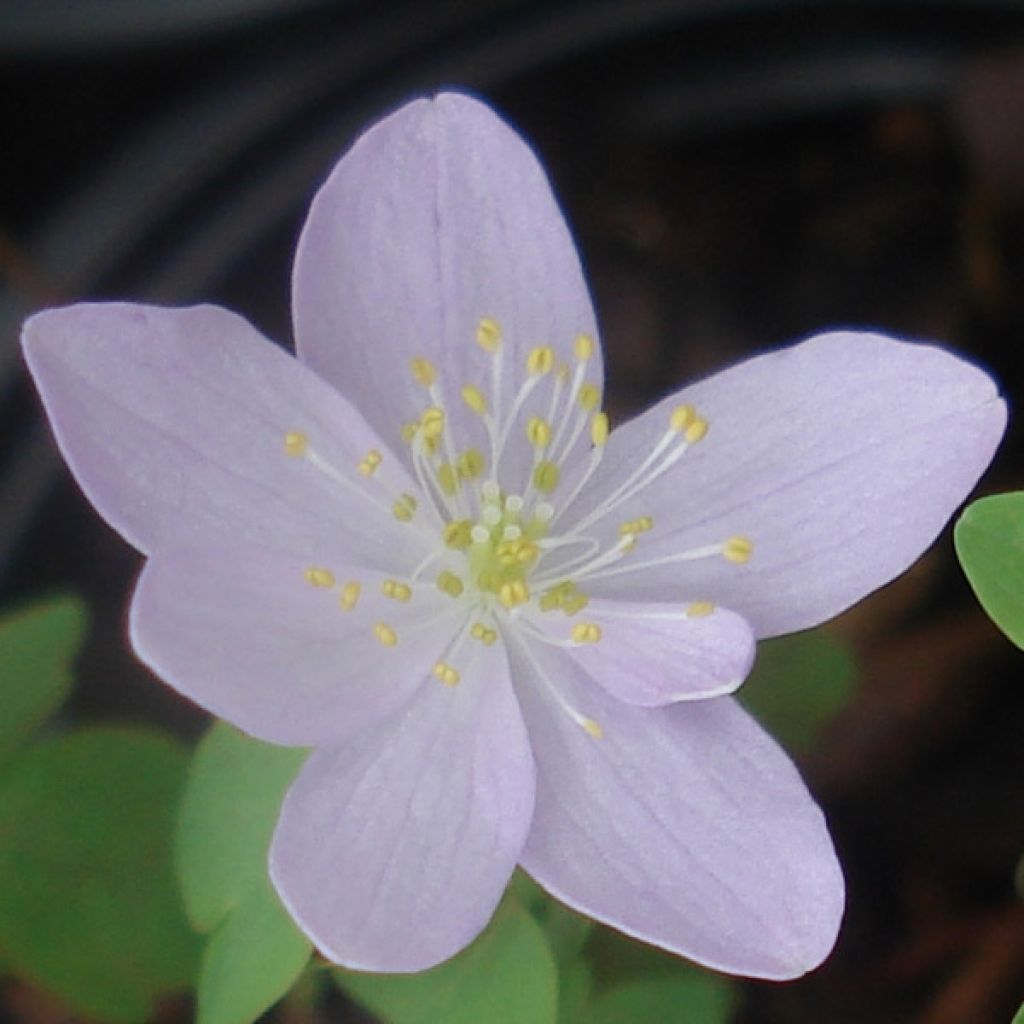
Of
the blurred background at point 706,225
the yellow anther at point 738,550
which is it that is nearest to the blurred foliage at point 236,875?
the yellow anther at point 738,550

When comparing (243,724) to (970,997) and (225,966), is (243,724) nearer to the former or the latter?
(225,966)

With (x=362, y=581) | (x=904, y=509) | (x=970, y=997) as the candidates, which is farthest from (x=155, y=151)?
(x=970, y=997)

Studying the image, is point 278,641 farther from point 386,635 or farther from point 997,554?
point 997,554

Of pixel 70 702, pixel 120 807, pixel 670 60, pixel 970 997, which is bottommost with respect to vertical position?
pixel 970 997

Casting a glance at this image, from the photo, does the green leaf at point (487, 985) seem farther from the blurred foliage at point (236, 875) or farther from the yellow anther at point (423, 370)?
the yellow anther at point (423, 370)

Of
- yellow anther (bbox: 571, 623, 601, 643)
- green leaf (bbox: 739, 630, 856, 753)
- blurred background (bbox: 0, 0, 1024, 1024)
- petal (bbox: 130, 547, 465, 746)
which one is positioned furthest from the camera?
blurred background (bbox: 0, 0, 1024, 1024)

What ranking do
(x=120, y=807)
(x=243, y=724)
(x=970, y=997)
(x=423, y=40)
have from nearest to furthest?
(x=243, y=724)
(x=120, y=807)
(x=970, y=997)
(x=423, y=40)

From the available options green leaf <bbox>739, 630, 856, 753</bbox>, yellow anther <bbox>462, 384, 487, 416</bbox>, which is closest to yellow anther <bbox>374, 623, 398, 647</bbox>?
yellow anther <bbox>462, 384, 487, 416</bbox>

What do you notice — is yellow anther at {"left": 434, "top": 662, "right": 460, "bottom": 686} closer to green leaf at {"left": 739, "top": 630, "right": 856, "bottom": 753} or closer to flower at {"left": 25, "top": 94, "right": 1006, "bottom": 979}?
flower at {"left": 25, "top": 94, "right": 1006, "bottom": 979}
